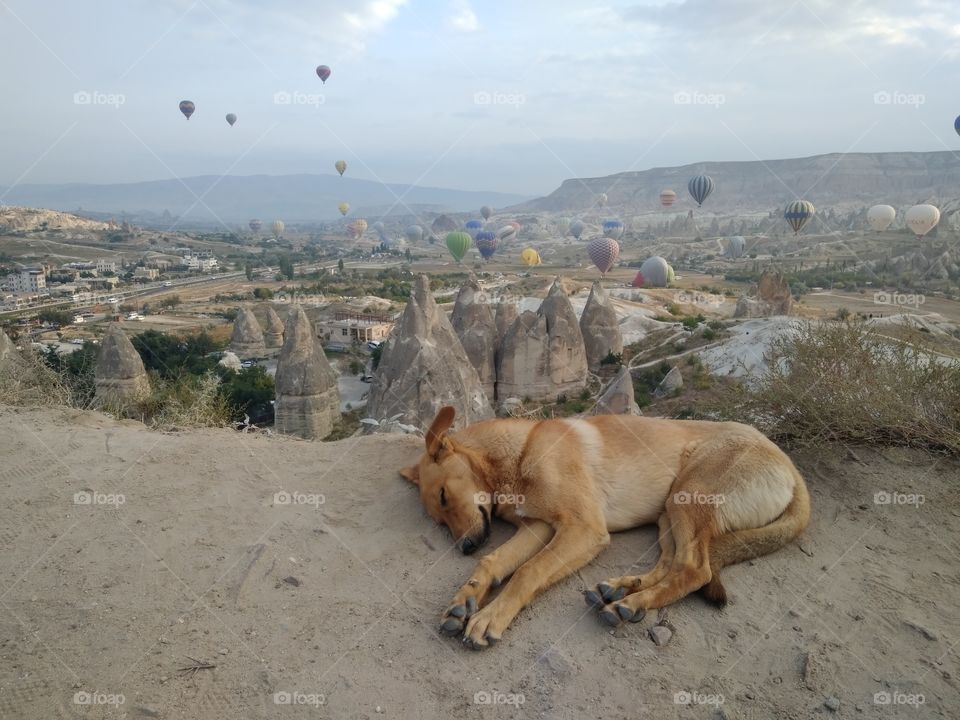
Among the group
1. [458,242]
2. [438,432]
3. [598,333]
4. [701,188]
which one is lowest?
[598,333]

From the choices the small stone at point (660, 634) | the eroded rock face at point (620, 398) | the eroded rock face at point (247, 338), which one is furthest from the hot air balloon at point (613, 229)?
the small stone at point (660, 634)

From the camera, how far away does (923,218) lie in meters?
60.0

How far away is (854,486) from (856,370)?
3.71 ft

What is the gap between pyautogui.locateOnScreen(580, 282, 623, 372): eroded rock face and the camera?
912 inches

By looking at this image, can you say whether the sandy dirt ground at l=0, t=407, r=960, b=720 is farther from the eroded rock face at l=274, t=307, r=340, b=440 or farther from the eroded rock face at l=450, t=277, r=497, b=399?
the eroded rock face at l=450, t=277, r=497, b=399

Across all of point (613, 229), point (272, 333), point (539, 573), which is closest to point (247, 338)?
point (272, 333)

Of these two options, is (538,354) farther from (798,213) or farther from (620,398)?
(798,213)

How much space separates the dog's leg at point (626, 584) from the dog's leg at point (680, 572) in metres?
0.03

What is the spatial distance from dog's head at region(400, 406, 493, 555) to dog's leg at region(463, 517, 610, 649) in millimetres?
370

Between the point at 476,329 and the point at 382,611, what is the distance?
17359 millimetres

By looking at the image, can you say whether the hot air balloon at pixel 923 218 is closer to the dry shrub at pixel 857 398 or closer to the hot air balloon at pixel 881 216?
the hot air balloon at pixel 881 216

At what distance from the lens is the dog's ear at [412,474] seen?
3.97m

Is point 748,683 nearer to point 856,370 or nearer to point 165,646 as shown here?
point 165,646

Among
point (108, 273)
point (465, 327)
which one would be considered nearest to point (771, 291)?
point (465, 327)
